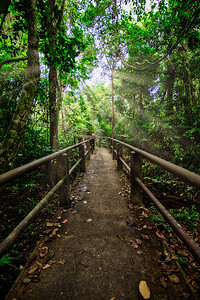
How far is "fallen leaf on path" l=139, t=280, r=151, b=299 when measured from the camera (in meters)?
1.09

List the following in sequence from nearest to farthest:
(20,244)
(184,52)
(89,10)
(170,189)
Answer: (20,244), (170,189), (89,10), (184,52)

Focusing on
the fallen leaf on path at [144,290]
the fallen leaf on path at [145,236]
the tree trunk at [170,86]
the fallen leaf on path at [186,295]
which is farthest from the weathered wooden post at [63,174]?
the tree trunk at [170,86]

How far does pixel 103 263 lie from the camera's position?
1.39 meters

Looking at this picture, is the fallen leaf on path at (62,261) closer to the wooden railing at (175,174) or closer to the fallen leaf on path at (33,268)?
the fallen leaf on path at (33,268)

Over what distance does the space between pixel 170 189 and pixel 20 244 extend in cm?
461

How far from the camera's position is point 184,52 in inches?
309

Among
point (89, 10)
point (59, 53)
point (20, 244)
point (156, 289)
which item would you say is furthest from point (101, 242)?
point (89, 10)

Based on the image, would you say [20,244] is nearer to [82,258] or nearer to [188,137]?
[82,258]

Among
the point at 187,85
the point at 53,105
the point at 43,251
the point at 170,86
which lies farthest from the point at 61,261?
the point at 170,86

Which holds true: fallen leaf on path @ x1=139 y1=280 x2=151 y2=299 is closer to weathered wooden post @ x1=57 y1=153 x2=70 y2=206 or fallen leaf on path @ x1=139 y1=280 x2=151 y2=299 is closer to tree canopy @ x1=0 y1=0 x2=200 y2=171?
weathered wooden post @ x1=57 y1=153 x2=70 y2=206

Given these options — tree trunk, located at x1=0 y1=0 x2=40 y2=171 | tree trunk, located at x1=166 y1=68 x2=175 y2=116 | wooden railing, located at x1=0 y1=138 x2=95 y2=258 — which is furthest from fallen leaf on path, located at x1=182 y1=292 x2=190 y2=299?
tree trunk, located at x1=166 y1=68 x2=175 y2=116

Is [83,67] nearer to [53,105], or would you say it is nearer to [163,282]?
[53,105]

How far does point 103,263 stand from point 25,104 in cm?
263

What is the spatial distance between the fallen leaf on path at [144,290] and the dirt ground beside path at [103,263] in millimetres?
27
